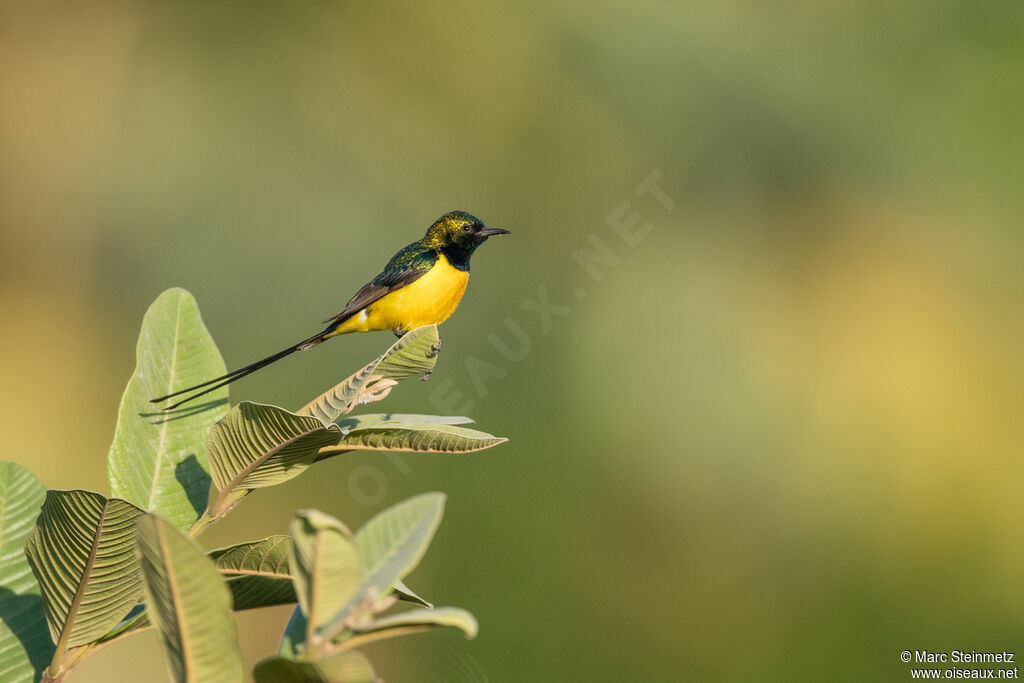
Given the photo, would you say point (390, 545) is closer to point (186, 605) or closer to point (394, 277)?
point (186, 605)

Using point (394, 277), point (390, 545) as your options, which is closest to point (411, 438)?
point (390, 545)

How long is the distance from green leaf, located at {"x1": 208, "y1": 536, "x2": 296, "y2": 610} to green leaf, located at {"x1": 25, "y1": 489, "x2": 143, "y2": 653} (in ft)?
0.30

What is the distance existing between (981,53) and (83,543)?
5155mm

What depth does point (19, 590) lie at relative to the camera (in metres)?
1.08

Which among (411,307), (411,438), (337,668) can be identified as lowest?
(337,668)

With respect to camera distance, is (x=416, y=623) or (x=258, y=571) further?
(x=258, y=571)

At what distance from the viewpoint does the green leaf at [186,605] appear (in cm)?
68

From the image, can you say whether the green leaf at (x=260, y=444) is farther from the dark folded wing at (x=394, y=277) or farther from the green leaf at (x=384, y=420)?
the dark folded wing at (x=394, y=277)

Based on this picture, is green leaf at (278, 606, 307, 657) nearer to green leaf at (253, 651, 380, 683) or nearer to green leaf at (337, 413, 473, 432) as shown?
green leaf at (253, 651, 380, 683)

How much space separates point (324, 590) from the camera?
650 millimetres

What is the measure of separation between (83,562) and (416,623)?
1.56 ft

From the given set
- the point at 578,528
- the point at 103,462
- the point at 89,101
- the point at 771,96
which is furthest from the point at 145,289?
the point at 771,96

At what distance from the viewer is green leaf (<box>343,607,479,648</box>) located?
571mm

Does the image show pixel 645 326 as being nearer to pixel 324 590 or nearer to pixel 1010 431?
pixel 1010 431
